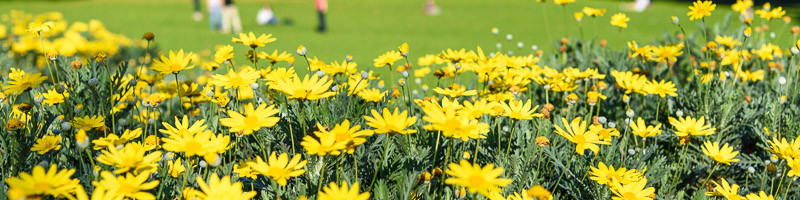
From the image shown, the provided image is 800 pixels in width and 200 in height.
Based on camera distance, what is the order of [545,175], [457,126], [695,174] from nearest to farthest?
[457,126] → [545,175] → [695,174]

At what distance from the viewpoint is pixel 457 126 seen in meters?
1.26

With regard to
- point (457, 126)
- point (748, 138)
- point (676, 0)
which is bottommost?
point (676, 0)

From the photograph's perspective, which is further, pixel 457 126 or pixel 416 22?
pixel 416 22

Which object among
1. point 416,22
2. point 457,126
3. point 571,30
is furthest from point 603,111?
point 416,22

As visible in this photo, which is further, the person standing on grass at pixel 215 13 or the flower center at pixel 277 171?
the person standing on grass at pixel 215 13

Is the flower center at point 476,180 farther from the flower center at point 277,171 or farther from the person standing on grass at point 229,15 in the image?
the person standing on grass at point 229,15

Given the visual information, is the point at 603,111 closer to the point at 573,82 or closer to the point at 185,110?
the point at 573,82

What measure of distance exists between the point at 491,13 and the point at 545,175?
13.2 meters

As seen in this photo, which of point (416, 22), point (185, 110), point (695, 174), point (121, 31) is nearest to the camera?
point (695, 174)

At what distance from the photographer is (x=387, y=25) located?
40.1 feet

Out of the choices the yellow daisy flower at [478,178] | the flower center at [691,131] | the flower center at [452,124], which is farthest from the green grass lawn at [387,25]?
the yellow daisy flower at [478,178]

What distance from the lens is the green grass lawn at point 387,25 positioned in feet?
28.9

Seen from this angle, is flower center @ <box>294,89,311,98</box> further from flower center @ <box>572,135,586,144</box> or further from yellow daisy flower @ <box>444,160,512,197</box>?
flower center @ <box>572,135,586,144</box>

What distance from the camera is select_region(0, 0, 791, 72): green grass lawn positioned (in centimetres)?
880
